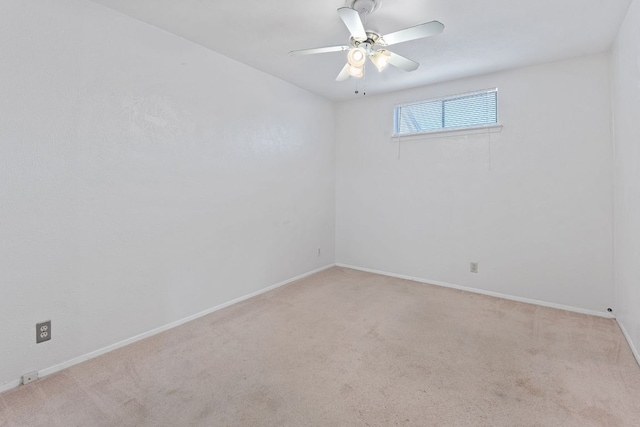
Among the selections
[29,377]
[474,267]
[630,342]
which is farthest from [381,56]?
[29,377]

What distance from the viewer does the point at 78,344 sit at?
2.07 metres

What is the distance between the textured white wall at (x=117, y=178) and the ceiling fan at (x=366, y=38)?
1.23 metres

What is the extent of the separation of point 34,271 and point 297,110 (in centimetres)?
297

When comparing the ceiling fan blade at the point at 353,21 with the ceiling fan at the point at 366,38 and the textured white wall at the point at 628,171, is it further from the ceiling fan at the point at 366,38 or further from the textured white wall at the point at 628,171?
the textured white wall at the point at 628,171

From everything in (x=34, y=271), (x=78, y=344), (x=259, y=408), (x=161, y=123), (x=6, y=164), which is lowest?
(x=259, y=408)

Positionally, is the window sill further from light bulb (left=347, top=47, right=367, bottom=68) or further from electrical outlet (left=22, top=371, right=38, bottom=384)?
electrical outlet (left=22, top=371, right=38, bottom=384)

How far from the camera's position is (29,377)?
1.85 meters

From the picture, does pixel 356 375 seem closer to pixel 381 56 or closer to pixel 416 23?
pixel 381 56

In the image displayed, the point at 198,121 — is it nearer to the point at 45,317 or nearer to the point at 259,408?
the point at 45,317

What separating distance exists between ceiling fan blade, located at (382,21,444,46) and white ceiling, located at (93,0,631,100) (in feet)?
1.06

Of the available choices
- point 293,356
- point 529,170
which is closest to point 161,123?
point 293,356

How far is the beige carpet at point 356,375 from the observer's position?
1.57m

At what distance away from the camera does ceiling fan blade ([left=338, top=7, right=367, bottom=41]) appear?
5.36ft

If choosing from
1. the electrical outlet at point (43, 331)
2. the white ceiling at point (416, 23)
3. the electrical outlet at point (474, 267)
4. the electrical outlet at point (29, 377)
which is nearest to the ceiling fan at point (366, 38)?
the white ceiling at point (416, 23)
